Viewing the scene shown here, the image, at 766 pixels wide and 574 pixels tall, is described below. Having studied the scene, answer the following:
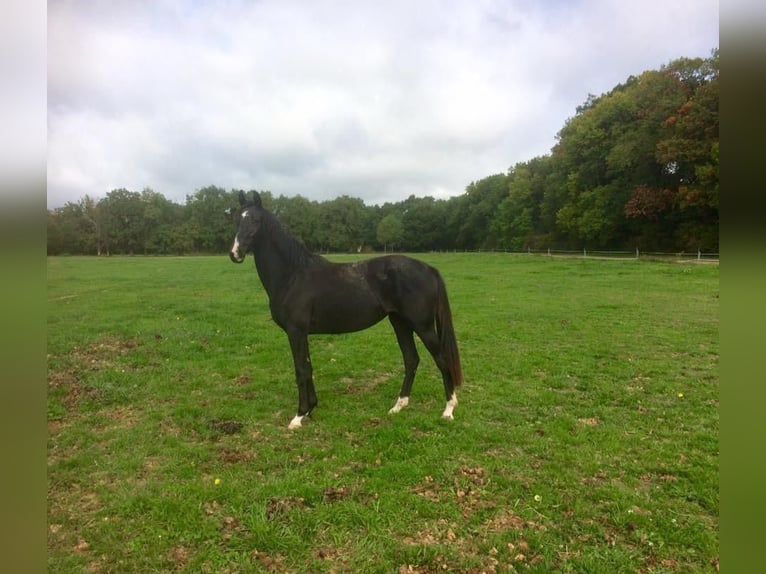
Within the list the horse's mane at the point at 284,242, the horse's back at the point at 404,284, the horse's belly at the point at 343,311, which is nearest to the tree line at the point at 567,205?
the horse's mane at the point at 284,242

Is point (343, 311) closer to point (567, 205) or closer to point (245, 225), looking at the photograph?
point (245, 225)

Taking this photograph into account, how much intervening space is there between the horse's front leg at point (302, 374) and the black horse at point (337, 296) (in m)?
0.01

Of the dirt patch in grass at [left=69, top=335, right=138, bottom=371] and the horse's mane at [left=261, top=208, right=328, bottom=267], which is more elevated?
the horse's mane at [left=261, top=208, right=328, bottom=267]

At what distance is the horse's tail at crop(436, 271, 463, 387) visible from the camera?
556 centimetres

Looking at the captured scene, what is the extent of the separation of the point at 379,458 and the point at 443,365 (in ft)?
5.29

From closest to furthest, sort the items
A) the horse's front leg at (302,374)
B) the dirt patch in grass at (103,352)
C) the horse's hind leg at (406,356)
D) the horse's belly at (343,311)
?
the horse's front leg at (302,374) < the horse's belly at (343,311) < the horse's hind leg at (406,356) < the dirt patch in grass at (103,352)

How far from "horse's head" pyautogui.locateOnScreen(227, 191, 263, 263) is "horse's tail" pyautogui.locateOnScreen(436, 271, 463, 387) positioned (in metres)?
2.48

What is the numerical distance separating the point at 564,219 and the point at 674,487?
4086 cm

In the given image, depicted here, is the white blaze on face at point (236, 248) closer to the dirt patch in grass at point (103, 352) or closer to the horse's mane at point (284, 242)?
the horse's mane at point (284, 242)

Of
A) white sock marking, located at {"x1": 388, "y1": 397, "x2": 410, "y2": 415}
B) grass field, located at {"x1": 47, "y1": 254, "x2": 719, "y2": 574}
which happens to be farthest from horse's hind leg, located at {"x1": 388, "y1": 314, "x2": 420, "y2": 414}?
grass field, located at {"x1": 47, "y1": 254, "x2": 719, "y2": 574}

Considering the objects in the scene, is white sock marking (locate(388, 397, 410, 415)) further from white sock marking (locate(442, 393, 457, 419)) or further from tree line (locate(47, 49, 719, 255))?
tree line (locate(47, 49, 719, 255))

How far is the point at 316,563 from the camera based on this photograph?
2.97 metres

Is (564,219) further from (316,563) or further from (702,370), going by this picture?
(316,563)

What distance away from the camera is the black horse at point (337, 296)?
550 centimetres
